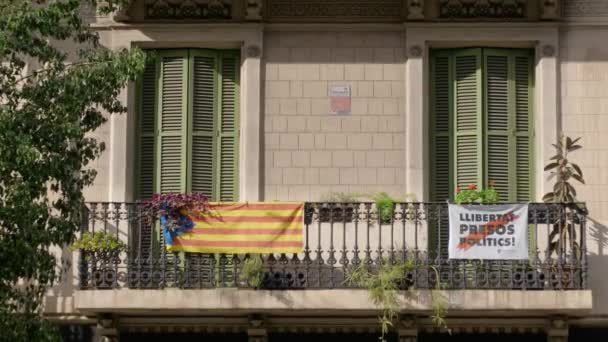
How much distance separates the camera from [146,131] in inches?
805

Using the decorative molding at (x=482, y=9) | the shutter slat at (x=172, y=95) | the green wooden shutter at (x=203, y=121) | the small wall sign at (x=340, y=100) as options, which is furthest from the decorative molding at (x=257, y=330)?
the decorative molding at (x=482, y=9)

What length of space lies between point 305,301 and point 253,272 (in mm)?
719

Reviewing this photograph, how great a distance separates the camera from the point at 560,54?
20.2 meters

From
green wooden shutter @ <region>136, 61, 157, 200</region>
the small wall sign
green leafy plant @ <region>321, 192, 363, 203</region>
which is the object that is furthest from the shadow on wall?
green wooden shutter @ <region>136, 61, 157, 200</region>

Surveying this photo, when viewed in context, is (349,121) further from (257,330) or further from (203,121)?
(257,330)

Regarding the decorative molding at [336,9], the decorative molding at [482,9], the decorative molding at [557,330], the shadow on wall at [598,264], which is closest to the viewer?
the decorative molding at [557,330]

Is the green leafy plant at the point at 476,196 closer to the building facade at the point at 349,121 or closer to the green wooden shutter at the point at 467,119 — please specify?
the building facade at the point at 349,121

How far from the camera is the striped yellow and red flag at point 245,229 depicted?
19.1 m

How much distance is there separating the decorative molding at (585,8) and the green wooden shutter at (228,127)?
172 inches

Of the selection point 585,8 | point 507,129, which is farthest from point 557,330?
point 585,8

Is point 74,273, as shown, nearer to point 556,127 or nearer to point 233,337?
point 233,337

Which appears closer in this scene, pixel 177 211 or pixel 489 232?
pixel 489 232

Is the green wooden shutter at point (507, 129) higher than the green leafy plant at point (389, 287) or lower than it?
higher

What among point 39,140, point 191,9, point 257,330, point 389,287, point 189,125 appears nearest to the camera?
point 39,140
